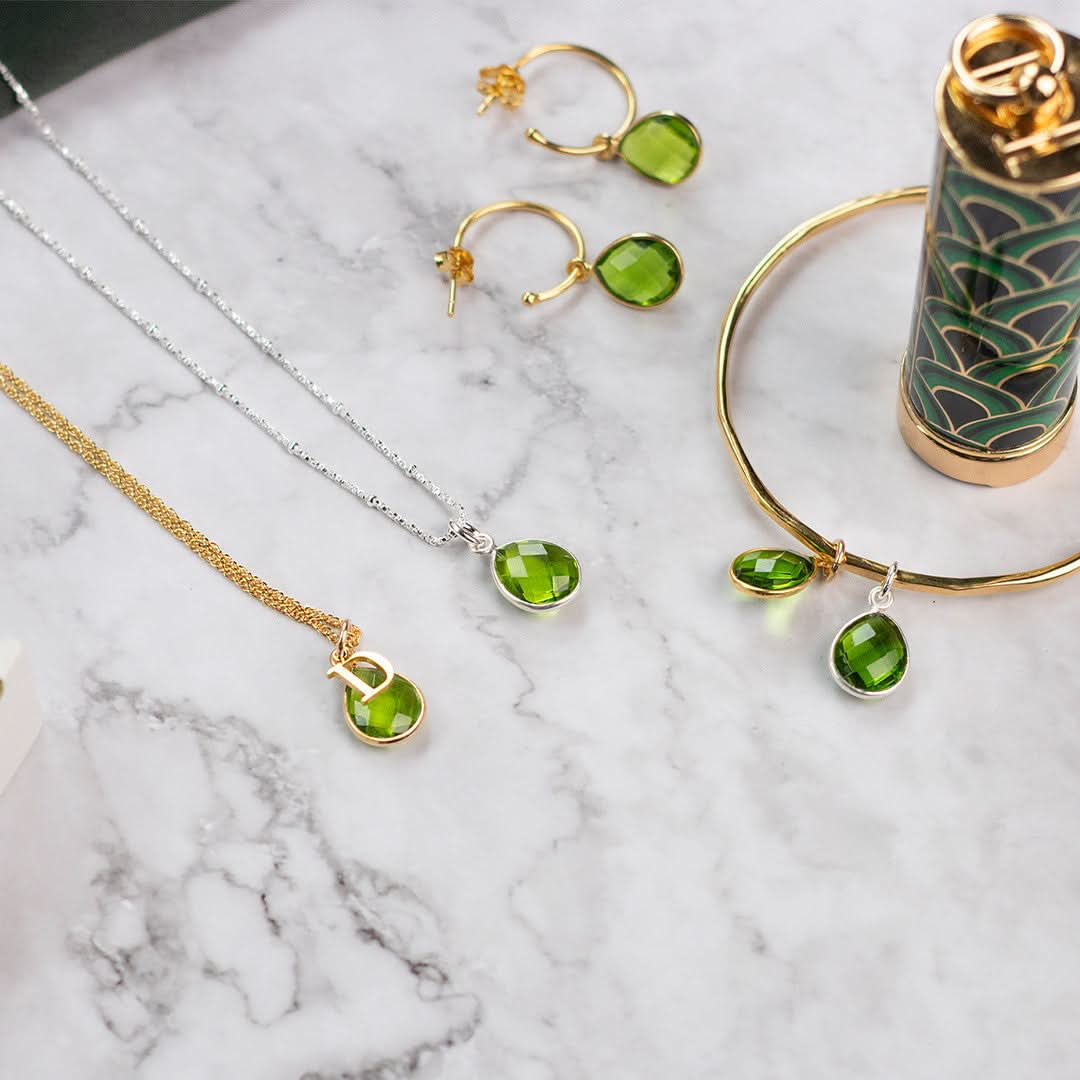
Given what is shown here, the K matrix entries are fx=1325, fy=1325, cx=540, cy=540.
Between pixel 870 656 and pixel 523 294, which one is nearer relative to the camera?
pixel 870 656

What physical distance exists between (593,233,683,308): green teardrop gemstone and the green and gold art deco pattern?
250 mm

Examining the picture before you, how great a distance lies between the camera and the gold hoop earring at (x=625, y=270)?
129 cm

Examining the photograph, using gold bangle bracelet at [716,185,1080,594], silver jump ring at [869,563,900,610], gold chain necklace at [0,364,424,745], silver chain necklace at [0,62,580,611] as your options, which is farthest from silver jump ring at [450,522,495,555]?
silver jump ring at [869,563,900,610]

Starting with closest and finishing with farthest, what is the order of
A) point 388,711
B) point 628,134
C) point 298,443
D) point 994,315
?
point 994,315, point 388,711, point 298,443, point 628,134

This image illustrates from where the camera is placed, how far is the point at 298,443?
1.27m

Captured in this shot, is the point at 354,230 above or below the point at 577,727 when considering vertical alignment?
above

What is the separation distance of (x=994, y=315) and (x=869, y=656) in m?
Answer: 0.29

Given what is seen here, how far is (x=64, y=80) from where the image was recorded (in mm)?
1444

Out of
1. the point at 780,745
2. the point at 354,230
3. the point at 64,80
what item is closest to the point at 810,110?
the point at 354,230

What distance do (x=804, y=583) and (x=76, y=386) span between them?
0.73m

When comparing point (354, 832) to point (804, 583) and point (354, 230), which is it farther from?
point (354, 230)

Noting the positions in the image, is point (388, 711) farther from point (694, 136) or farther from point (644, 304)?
point (694, 136)

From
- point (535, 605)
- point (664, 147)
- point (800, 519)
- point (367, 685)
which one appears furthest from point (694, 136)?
point (367, 685)

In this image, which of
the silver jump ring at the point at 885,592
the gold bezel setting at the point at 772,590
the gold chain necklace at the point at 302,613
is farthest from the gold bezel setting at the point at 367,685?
the silver jump ring at the point at 885,592
